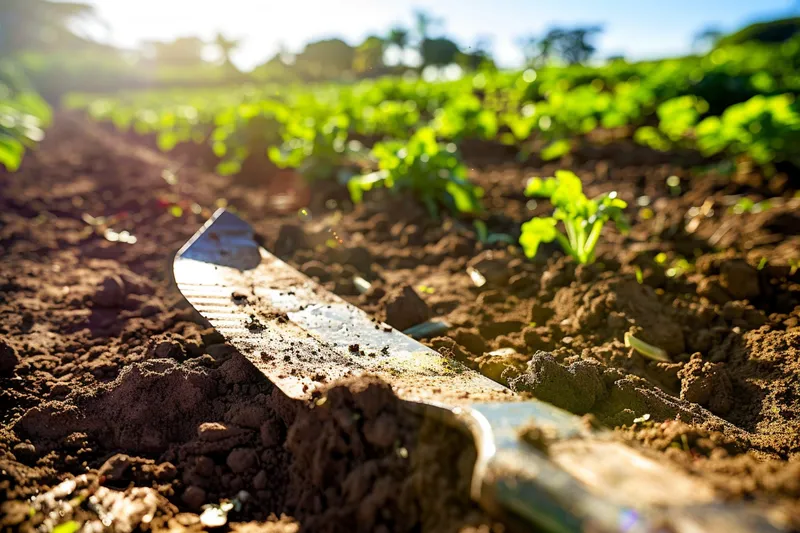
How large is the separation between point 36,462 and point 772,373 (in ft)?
7.50

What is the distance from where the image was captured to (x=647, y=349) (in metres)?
2.18

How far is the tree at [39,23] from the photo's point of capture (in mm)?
50969

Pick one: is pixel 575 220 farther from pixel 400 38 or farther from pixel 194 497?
pixel 400 38

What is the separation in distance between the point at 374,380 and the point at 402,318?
0.95m

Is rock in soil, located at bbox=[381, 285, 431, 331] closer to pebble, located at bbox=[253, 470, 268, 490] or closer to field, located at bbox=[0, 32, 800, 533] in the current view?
field, located at bbox=[0, 32, 800, 533]

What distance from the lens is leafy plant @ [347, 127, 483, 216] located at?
381 cm

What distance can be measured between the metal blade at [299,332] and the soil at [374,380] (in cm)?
10

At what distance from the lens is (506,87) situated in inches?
375

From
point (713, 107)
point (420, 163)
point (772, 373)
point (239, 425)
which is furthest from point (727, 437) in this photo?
point (713, 107)

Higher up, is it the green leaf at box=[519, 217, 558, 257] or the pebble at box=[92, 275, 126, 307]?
the green leaf at box=[519, 217, 558, 257]

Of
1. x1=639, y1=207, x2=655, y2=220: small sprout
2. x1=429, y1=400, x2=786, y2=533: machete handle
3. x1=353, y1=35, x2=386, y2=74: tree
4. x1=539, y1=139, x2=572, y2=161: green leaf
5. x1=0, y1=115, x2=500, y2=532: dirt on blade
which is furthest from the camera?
x1=353, y1=35, x2=386, y2=74: tree

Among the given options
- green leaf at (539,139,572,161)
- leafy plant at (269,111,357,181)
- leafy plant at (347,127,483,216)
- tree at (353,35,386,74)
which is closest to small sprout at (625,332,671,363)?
leafy plant at (347,127,483,216)

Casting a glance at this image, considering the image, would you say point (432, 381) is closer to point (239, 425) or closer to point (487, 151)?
point (239, 425)

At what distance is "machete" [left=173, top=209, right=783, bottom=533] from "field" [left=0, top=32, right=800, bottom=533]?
3.2 inches
